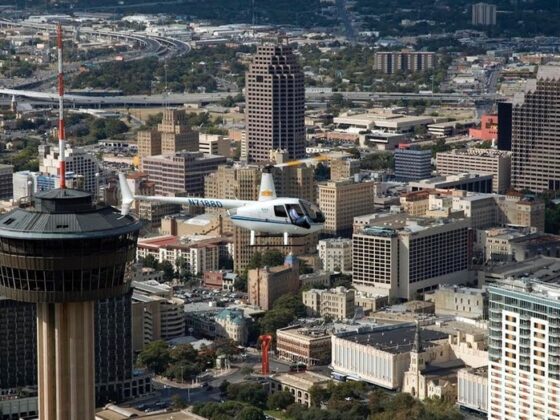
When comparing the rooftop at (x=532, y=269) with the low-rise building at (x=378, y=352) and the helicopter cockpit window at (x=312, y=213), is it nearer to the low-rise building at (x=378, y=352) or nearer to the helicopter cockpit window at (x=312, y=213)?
the low-rise building at (x=378, y=352)

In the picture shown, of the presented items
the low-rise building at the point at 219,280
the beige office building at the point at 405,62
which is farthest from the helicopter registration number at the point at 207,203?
the beige office building at the point at 405,62

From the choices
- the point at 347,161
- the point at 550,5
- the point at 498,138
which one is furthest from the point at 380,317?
the point at 550,5

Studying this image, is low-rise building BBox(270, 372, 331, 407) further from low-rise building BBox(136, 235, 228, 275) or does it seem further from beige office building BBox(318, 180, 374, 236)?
beige office building BBox(318, 180, 374, 236)

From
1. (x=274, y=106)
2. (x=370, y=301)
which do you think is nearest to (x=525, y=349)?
(x=370, y=301)

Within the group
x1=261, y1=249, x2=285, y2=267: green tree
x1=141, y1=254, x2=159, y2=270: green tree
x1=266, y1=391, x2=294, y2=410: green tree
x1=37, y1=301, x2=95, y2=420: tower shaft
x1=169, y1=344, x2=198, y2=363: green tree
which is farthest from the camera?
x1=261, y1=249, x2=285, y2=267: green tree

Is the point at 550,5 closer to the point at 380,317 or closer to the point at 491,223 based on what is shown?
the point at 491,223

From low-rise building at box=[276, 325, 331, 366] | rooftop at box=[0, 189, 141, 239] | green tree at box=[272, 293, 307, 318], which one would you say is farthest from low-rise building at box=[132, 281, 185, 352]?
rooftop at box=[0, 189, 141, 239]
